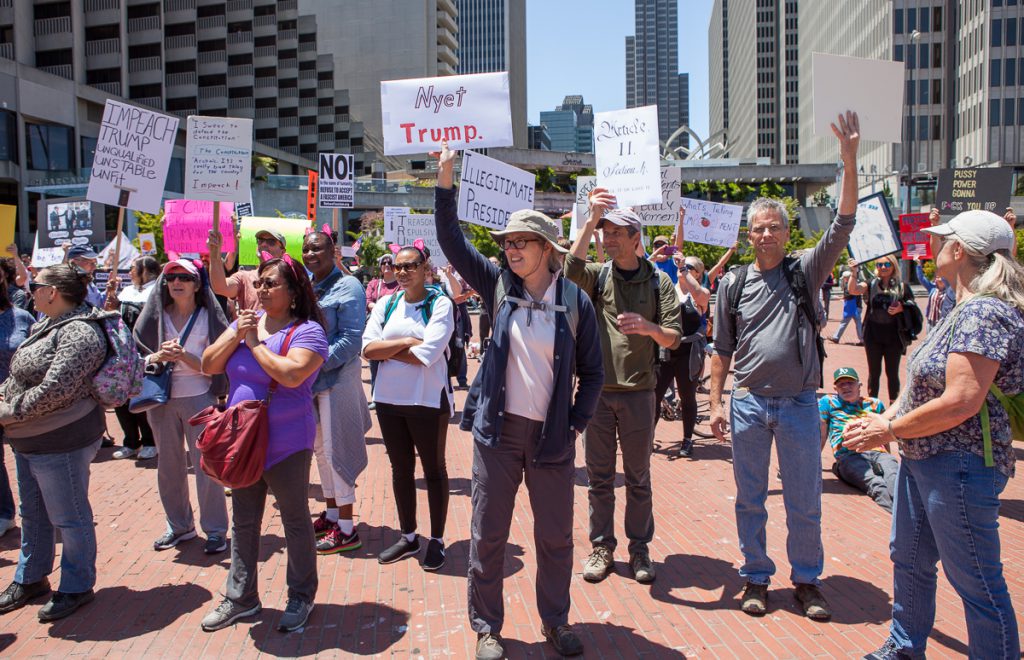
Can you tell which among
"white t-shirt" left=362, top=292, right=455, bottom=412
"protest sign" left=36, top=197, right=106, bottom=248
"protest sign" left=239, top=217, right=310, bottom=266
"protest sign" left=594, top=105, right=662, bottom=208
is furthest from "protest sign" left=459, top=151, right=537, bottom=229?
"protest sign" left=36, top=197, right=106, bottom=248

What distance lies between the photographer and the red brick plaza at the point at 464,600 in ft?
13.3

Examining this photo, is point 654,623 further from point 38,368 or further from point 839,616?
point 38,368

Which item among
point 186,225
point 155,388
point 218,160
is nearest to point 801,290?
point 155,388

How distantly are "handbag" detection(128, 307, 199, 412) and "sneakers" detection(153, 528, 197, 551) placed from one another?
930 mm

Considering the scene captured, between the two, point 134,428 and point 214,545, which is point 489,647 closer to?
point 214,545

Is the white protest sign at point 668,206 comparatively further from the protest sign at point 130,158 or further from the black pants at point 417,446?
the protest sign at point 130,158

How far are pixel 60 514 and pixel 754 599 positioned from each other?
3.83 meters

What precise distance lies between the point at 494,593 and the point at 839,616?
1891mm

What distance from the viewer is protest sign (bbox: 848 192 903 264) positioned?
838cm

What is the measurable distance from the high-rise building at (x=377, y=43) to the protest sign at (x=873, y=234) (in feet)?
284

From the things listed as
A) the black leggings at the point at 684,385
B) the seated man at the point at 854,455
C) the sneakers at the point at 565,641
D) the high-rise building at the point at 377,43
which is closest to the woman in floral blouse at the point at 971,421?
the sneakers at the point at 565,641

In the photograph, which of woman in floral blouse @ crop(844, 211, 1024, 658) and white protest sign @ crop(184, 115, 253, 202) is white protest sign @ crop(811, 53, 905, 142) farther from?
white protest sign @ crop(184, 115, 253, 202)

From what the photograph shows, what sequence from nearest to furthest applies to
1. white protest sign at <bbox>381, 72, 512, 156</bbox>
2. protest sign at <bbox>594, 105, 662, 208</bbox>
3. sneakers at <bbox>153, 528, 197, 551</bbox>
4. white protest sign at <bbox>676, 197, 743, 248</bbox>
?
1. sneakers at <bbox>153, 528, 197, 551</bbox>
2. white protest sign at <bbox>381, 72, 512, 156</bbox>
3. protest sign at <bbox>594, 105, 662, 208</bbox>
4. white protest sign at <bbox>676, 197, 743, 248</bbox>

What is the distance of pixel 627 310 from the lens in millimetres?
4883
